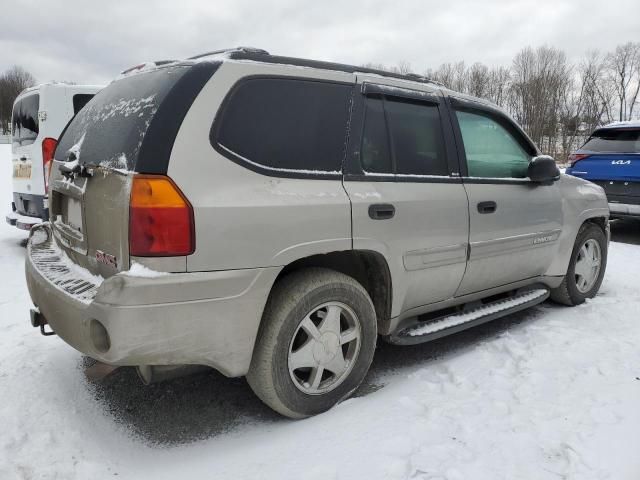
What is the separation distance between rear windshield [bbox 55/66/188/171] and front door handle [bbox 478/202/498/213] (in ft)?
6.66

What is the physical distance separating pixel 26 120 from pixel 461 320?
20.9 ft

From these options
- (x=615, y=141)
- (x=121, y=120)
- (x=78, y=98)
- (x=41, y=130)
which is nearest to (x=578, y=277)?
(x=121, y=120)

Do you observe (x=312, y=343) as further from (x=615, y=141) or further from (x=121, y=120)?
(x=615, y=141)

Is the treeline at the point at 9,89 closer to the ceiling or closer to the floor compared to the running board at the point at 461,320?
closer to the ceiling

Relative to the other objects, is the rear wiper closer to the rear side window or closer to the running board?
the rear side window

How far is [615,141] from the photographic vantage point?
769cm

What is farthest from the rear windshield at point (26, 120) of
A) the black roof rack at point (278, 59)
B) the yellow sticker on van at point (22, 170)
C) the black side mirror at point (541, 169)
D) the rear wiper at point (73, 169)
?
the black side mirror at point (541, 169)

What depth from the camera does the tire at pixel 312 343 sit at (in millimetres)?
2471

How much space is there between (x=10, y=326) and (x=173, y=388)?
1753mm

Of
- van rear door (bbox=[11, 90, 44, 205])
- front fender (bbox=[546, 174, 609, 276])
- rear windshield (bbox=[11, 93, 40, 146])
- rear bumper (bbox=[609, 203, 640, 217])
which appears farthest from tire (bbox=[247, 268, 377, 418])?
rear bumper (bbox=[609, 203, 640, 217])

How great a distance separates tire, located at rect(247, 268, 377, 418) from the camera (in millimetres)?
2471

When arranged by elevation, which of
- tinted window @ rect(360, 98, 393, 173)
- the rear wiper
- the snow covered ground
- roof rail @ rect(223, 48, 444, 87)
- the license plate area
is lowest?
the snow covered ground

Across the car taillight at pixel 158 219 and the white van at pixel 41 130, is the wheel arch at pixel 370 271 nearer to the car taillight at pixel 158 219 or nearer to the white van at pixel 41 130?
the car taillight at pixel 158 219

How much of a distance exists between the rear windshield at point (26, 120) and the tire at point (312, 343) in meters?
5.51
